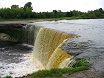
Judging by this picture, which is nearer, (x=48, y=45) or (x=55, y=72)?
(x=55, y=72)

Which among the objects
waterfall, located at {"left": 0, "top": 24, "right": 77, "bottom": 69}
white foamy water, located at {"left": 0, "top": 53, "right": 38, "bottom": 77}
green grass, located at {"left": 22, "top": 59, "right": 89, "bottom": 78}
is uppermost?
green grass, located at {"left": 22, "top": 59, "right": 89, "bottom": 78}

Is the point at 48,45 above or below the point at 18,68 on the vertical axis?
above

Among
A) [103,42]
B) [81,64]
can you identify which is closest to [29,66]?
[103,42]

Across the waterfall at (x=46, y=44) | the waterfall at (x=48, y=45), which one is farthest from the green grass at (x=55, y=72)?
the waterfall at (x=48, y=45)

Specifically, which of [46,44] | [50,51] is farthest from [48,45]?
[50,51]

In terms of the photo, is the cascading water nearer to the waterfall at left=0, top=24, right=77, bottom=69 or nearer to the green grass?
the waterfall at left=0, top=24, right=77, bottom=69

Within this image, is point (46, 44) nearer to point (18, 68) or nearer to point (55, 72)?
point (18, 68)

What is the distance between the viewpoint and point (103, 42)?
56.3ft

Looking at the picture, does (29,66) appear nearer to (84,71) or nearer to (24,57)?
(24,57)

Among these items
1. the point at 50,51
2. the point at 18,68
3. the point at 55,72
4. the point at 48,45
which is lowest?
the point at 18,68

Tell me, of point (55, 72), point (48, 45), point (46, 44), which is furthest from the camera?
point (46, 44)

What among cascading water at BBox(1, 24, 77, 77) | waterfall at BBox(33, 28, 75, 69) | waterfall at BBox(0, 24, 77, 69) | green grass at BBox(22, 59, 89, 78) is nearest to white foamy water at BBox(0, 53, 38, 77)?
cascading water at BBox(1, 24, 77, 77)

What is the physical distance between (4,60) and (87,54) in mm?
10963

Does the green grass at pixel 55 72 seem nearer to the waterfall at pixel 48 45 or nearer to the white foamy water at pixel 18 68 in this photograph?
the waterfall at pixel 48 45
